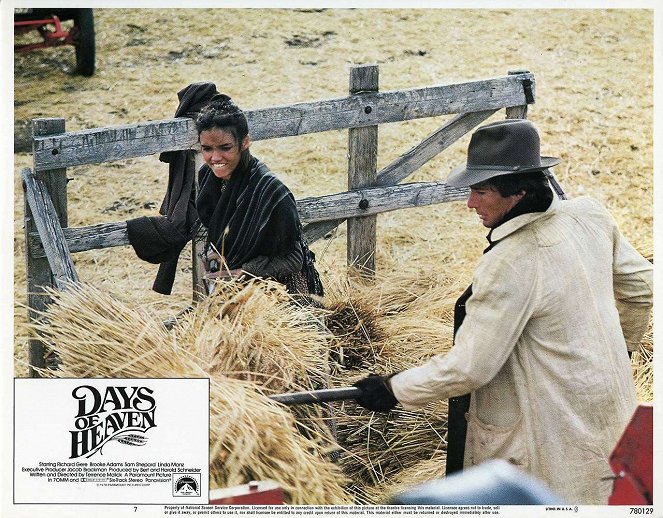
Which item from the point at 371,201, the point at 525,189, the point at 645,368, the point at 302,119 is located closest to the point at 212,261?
the point at 302,119

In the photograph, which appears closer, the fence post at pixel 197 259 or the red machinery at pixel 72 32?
the fence post at pixel 197 259

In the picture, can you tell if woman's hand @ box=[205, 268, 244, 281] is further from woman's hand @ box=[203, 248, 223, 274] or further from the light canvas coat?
the light canvas coat

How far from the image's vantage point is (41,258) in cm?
441

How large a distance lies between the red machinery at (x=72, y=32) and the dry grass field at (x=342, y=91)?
0.20 feet

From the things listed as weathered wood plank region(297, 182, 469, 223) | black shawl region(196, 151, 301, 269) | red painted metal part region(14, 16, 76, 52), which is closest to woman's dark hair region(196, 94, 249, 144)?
black shawl region(196, 151, 301, 269)

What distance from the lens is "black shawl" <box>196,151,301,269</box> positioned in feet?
13.6

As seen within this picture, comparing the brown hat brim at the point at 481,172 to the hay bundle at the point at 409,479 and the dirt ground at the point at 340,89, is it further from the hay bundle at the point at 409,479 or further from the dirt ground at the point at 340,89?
the hay bundle at the point at 409,479

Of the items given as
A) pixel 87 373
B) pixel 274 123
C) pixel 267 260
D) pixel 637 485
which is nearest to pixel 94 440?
pixel 87 373

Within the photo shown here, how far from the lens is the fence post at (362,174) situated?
4816 mm

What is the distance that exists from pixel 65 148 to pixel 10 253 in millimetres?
491

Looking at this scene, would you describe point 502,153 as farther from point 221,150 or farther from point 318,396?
point 221,150

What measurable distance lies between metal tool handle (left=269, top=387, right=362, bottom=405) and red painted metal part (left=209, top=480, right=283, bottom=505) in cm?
32

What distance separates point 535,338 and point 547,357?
3.1 inches

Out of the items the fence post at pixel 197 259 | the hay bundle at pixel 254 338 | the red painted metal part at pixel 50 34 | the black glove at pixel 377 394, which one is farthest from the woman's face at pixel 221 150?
the red painted metal part at pixel 50 34
